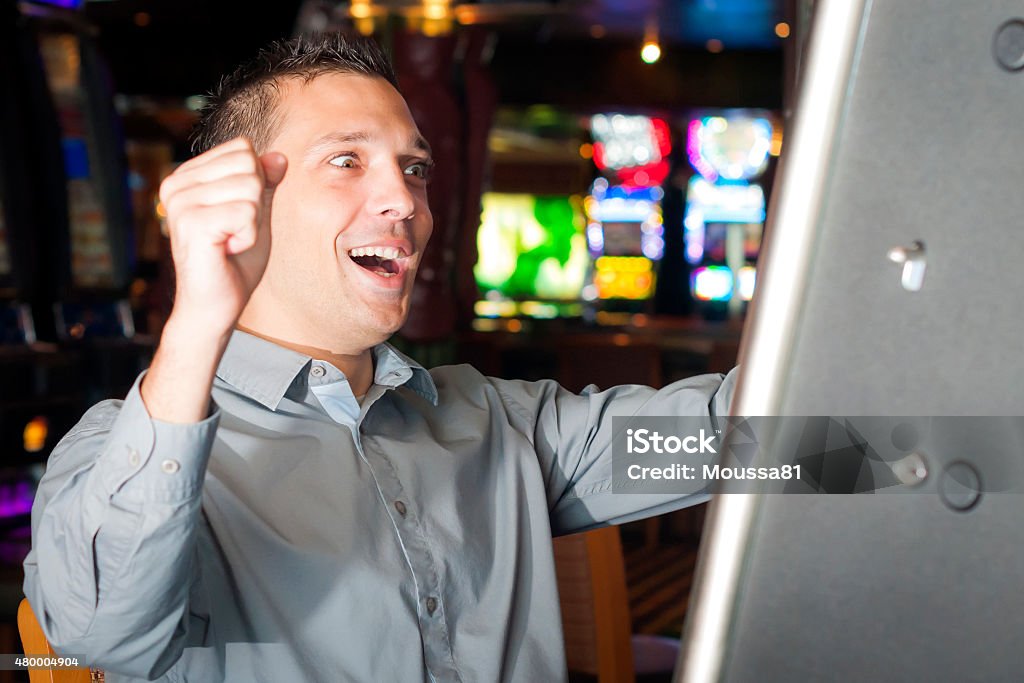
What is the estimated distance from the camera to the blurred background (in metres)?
3.83

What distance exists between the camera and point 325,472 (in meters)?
1.09

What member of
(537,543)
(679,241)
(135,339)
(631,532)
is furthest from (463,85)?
(679,241)

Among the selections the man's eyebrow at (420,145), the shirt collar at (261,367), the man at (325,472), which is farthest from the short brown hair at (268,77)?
the shirt collar at (261,367)

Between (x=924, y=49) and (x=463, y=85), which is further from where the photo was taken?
(x=463, y=85)

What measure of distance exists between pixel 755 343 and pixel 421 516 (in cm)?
78

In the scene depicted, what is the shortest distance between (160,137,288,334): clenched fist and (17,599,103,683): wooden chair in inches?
21.4

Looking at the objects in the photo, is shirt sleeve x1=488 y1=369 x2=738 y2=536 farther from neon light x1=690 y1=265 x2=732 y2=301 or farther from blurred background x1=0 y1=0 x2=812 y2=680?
neon light x1=690 y1=265 x2=732 y2=301

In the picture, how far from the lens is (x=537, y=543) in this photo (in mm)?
1259

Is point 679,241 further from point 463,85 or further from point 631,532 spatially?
point 463,85

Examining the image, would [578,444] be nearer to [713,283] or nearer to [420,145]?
[420,145]

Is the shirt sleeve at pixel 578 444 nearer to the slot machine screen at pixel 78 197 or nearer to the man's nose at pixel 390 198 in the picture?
the man's nose at pixel 390 198

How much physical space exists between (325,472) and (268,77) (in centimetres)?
52

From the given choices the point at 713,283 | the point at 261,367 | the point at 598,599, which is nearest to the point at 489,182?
the point at 713,283

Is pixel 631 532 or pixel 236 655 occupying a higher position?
pixel 236 655
